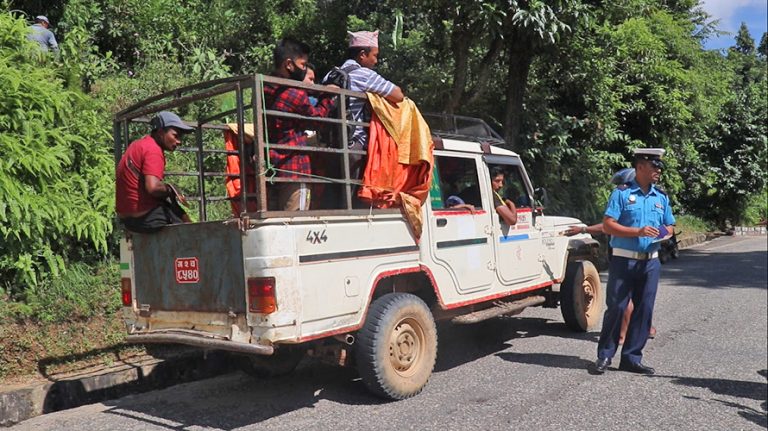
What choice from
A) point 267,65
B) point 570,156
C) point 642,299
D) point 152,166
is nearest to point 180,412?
point 152,166

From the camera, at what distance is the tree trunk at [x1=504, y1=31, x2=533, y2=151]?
11695 millimetres

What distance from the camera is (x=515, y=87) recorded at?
469 inches

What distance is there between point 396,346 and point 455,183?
1.70 meters

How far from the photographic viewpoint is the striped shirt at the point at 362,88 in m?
5.04

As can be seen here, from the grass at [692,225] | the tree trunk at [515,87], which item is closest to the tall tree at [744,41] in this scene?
the grass at [692,225]

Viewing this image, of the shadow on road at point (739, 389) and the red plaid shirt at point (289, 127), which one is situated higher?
the red plaid shirt at point (289, 127)

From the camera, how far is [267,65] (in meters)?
12.5

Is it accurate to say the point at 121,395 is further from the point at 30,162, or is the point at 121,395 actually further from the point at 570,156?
the point at 570,156

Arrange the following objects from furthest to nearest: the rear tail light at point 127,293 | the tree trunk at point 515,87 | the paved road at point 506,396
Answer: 1. the tree trunk at point 515,87
2. the rear tail light at point 127,293
3. the paved road at point 506,396

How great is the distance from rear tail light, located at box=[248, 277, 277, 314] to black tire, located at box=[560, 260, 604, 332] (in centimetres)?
414

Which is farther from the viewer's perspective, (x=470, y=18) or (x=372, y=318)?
(x=470, y=18)

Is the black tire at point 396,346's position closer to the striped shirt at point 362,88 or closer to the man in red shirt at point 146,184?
the striped shirt at point 362,88

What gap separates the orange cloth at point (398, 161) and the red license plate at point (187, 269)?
1314 millimetres

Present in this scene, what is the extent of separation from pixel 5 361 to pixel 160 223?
6.44 ft
